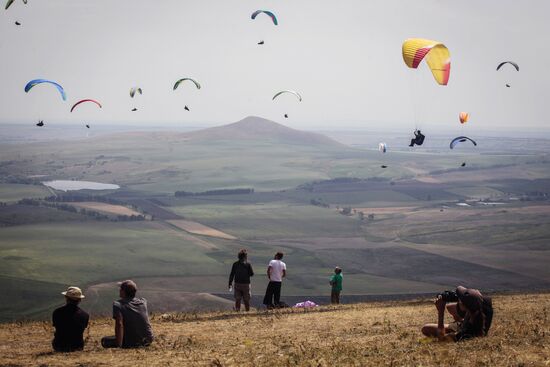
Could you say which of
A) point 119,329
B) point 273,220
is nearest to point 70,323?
point 119,329

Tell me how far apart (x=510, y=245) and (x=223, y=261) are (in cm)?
4965

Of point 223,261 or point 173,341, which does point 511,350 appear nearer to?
point 173,341

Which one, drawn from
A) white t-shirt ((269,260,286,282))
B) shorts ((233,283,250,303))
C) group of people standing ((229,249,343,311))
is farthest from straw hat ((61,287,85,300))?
white t-shirt ((269,260,286,282))

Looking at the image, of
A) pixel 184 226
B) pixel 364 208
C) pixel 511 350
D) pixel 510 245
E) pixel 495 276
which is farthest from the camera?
pixel 364 208

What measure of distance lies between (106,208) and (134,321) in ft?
477

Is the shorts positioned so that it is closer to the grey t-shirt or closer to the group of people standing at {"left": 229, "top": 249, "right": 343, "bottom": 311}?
the group of people standing at {"left": 229, "top": 249, "right": 343, "bottom": 311}

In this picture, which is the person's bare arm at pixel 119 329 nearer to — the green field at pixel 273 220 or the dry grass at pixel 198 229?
the dry grass at pixel 198 229

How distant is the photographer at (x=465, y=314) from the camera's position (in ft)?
45.3

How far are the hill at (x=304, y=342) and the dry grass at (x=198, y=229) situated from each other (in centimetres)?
10787

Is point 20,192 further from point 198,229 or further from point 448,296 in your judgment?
point 448,296

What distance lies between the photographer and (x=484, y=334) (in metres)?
14.3

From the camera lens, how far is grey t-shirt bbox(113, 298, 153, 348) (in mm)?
14250

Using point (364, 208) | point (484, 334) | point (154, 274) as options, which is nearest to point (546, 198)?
point (364, 208)

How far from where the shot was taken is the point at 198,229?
134 meters
